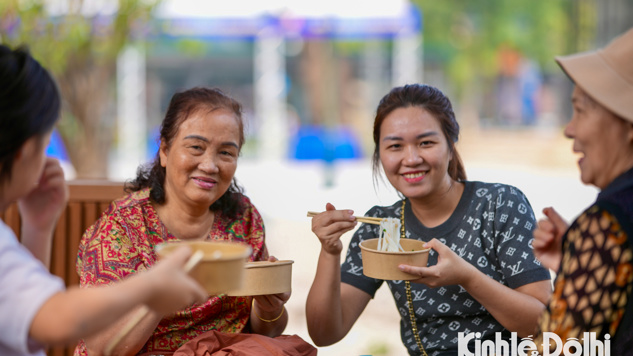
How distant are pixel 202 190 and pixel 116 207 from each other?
364mm

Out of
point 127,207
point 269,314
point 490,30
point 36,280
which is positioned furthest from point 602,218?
point 490,30

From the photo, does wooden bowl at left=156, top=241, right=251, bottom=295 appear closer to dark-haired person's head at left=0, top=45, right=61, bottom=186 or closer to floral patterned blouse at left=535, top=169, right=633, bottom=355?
dark-haired person's head at left=0, top=45, right=61, bottom=186

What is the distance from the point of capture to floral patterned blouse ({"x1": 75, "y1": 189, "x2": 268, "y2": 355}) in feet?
8.45

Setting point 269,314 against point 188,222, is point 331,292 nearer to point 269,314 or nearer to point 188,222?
point 269,314

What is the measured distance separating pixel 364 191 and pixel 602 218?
8.52 meters

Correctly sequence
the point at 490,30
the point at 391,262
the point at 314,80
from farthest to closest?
the point at 490,30 → the point at 314,80 → the point at 391,262

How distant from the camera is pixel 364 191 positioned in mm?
10242

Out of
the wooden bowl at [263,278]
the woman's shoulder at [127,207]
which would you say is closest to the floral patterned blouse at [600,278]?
the wooden bowl at [263,278]

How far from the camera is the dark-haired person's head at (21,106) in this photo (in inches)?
63.7

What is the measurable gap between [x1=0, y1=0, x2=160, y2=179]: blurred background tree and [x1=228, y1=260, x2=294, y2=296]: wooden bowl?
4.71 m

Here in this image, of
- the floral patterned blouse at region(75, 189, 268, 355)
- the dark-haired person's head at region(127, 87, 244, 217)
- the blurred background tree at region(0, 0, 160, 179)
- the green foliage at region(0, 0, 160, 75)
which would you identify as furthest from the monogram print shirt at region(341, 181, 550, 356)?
the blurred background tree at region(0, 0, 160, 179)

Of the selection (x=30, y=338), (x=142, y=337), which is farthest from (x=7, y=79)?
(x=142, y=337)

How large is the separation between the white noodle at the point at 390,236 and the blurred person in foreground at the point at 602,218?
0.77 metres

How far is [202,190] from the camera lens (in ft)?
8.92
